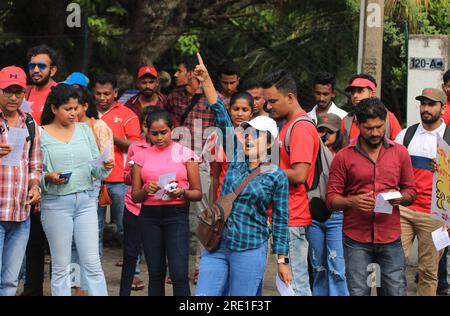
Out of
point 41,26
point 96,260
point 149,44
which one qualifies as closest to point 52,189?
point 96,260

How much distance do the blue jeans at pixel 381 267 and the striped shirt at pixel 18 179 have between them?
2589 millimetres

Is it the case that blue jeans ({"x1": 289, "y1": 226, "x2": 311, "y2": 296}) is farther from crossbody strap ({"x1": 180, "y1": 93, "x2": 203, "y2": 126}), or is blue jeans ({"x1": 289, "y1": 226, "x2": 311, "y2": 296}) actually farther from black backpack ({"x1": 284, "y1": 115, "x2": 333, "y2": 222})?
crossbody strap ({"x1": 180, "y1": 93, "x2": 203, "y2": 126})

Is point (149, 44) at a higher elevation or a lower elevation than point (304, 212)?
higher

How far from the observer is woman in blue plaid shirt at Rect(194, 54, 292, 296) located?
23.5ft

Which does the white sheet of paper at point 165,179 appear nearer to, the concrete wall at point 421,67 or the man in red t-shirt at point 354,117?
the man in red t-shirt at point 354,117

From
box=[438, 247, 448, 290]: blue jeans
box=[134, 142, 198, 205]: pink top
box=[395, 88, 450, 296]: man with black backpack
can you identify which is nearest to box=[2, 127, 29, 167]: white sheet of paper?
box=[134, 142, 198, 205]: pink top

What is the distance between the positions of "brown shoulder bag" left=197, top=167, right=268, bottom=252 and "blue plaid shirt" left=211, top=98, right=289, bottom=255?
1.2 inches

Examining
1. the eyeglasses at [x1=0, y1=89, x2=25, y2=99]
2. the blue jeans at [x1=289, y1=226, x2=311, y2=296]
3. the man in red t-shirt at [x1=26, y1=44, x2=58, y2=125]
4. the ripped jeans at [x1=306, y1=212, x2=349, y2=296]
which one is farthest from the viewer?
the man in red t-shirt at [x1=26, y1=44, x2=58, y2=125]

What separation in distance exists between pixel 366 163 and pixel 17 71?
293 centimetres

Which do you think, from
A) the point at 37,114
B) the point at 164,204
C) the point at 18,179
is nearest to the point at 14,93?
the point at 18,179

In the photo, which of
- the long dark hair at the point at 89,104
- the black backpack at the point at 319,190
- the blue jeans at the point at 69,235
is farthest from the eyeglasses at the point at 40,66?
the black backpack at the point at 319,190

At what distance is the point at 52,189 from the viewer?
8.33 metres
